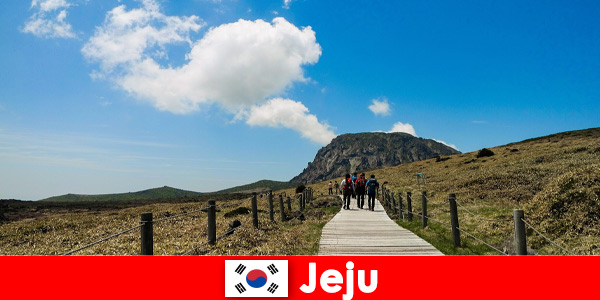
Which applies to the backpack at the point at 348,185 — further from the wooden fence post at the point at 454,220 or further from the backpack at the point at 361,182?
the wooden fence post at the point at 454,220

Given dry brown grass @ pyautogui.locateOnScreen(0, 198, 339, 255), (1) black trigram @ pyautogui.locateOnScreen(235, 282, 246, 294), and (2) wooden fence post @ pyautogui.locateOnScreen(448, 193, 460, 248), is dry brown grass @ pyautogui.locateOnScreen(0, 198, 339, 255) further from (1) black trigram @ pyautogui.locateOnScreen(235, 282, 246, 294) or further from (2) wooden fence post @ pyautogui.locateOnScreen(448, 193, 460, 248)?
(1) black trigram @ pyautogui.locateOnScreen(235, 282, 246, 294)

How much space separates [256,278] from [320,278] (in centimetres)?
83

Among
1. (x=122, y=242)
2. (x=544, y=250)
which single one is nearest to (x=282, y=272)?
(x=544, y=250)

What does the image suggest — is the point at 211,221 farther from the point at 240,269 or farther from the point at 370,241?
the point at 240,269

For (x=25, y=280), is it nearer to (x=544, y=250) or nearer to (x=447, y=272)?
(x=447, y=272)

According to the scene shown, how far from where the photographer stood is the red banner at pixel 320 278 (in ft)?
15.2

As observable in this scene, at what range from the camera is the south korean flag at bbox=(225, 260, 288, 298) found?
4441 millimetres

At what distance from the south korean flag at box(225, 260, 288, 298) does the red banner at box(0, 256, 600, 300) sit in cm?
16

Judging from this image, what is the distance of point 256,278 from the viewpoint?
14.5 feet

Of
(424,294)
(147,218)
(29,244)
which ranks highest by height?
(147,218)

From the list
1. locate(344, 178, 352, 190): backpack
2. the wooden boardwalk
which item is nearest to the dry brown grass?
the wooden boardwalk

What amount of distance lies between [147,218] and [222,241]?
5709 millimetres

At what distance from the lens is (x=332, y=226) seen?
15039 millimetres

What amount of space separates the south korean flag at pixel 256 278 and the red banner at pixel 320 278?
0.53ft
